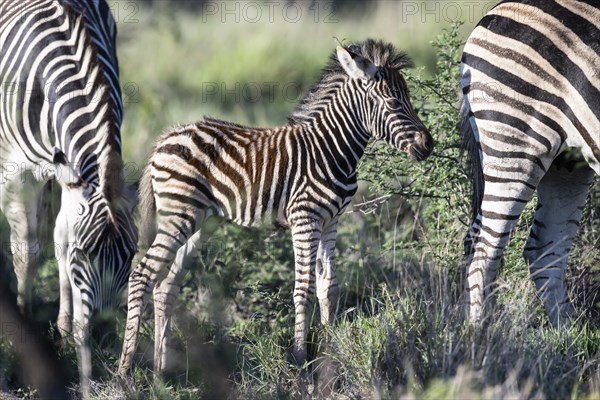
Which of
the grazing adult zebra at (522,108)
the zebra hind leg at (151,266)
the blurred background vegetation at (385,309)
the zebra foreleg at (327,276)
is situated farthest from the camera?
the zebra foreleg at (327,276)

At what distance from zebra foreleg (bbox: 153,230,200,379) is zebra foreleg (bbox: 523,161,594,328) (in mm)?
2344

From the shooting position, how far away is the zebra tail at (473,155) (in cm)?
634

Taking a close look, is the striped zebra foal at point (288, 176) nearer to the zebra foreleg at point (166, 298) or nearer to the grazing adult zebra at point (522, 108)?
the zebra foreleg at point (166, 298)

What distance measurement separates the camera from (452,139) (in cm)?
732

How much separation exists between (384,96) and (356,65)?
0.27 meters

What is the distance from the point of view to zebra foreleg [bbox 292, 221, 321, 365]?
5938 millimetres

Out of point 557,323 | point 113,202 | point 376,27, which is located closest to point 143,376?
point 113,202

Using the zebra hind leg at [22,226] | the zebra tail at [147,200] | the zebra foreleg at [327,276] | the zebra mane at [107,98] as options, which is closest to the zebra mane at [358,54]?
the zebra foreleg at [327,276]

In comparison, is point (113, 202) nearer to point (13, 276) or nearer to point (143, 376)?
point (143, 376)

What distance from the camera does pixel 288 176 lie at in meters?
6.11

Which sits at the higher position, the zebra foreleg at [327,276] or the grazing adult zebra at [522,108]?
the grazing adult zebra at [522,108]

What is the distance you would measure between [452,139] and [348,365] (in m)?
2.49

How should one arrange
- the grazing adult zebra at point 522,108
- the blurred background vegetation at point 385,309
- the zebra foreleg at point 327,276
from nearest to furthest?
the blurred background vegetation at point 385,309 < the grazing adult zebra at point 522,108 < the zebra foreleg at point 327,276

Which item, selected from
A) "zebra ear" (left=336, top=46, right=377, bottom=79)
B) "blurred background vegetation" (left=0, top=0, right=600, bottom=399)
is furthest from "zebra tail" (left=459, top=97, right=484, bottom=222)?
"zebra ear" (left=336, top=46, right=377, bottom=79)
